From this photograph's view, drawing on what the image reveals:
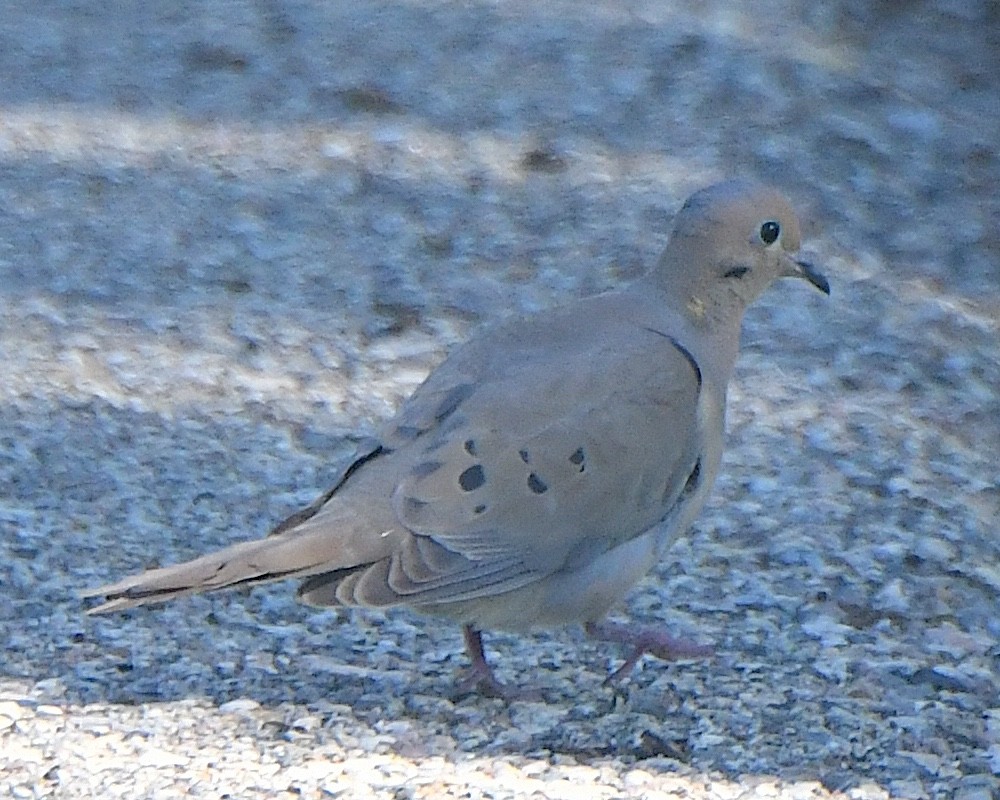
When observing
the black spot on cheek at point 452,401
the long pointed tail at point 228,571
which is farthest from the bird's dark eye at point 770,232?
the long pointed tail at point 228,571

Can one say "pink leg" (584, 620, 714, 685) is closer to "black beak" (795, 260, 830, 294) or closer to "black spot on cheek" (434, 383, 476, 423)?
"black spot on cheek" (434, 383, 476, 423)

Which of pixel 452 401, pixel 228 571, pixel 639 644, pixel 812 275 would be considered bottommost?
pixel 639 644

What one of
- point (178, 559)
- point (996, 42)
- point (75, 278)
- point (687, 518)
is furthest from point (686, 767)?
point (996, 42)

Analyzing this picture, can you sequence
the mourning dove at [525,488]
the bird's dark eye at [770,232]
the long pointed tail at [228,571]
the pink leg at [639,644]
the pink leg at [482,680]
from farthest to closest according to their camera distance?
1. the bird's dark eye at [770,232]
2. the pink leg at [639,644]
3. the pink leg at [482,680]
4. the mourning dove at [525,488]
5. the long pointed tail at [228,571]

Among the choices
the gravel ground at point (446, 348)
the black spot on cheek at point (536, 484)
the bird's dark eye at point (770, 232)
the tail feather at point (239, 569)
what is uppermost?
the bird's dark eye at point (770, 232)

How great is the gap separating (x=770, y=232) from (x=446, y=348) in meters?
1.33

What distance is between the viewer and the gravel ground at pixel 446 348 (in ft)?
10.3

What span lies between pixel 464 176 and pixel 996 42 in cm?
196

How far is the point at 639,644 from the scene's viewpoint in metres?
3.34

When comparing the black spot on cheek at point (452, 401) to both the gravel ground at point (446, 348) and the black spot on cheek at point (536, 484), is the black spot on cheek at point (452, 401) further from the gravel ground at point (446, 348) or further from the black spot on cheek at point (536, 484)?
the gravel ground at point (446, 348)

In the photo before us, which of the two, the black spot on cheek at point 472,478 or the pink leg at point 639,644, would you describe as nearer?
the black spot on cheek at point 472,478

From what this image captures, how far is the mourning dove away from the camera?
299 cm

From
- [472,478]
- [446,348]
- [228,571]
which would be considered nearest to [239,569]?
[228,571]

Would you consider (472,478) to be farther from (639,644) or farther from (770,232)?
(770,232)
